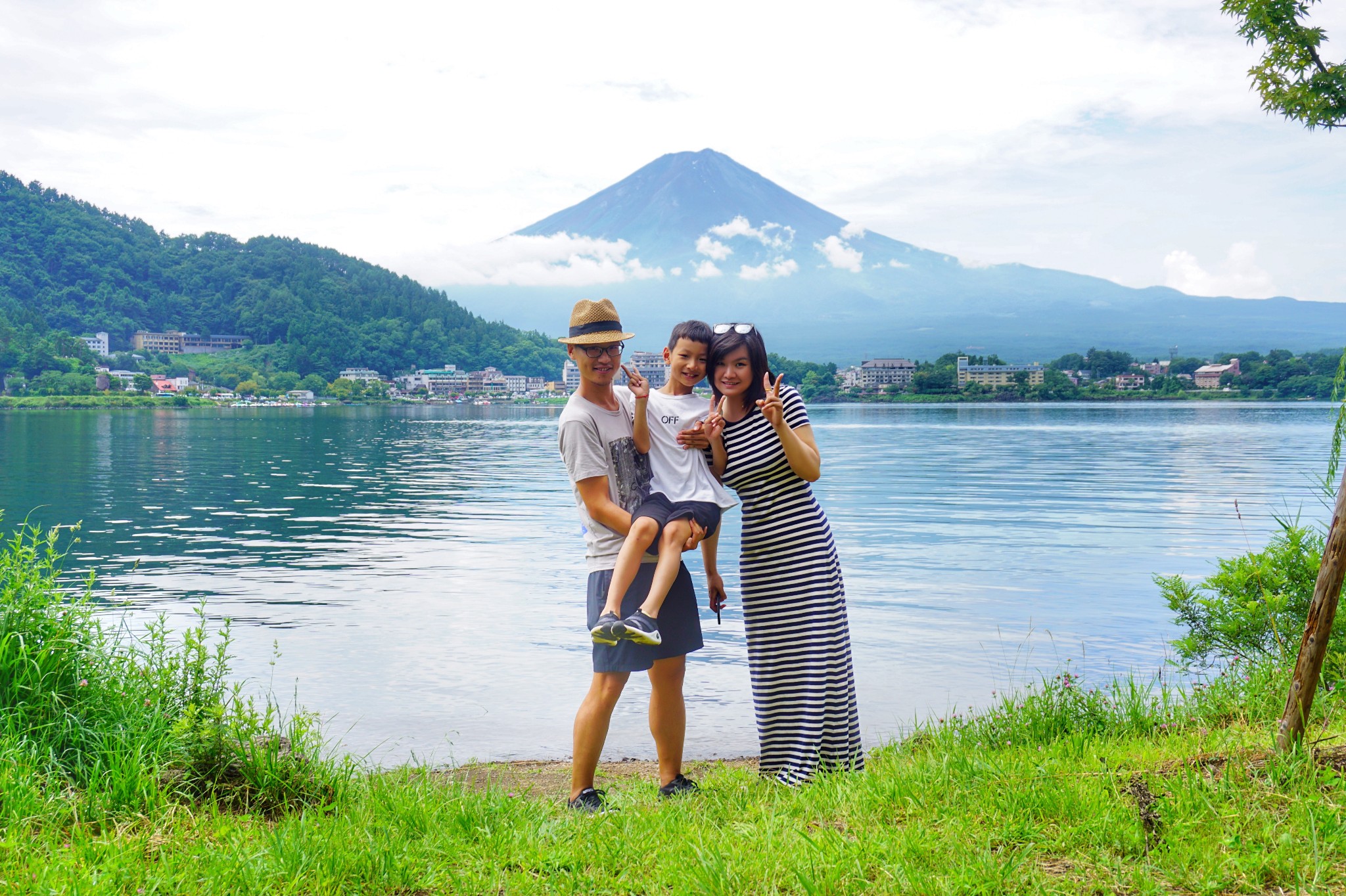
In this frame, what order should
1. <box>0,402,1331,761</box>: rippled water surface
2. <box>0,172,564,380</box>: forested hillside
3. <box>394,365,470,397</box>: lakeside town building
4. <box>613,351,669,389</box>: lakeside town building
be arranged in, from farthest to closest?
<box>394,365,470,397</box>: lakeside town building
<box>0,172,564,380</box>: forested hillside
<box>0,402,1331,761</box>: rippled water surface
<box>613,351,669,389</box>: lakeside town building

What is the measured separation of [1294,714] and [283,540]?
49.1ft

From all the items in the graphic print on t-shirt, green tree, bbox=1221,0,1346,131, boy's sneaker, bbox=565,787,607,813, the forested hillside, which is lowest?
boy's sneaker, bbox=565,787,607,813

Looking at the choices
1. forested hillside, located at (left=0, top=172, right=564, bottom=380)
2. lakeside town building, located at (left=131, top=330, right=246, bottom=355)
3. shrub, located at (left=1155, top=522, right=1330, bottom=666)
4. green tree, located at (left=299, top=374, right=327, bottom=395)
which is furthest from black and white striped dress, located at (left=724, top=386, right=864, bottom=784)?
lakeside town building, located at (left=131, top=330, right=246, bottom=355)

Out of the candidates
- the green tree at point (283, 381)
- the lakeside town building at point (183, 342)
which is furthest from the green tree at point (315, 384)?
the lakeside town building at point (183, 342)

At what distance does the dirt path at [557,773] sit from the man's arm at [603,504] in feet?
4.81

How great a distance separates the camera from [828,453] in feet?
→ 120

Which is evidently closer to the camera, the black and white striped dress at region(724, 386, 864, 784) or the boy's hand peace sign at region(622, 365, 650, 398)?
the boy's hand peace sign at region(622, 365, 650, 398)

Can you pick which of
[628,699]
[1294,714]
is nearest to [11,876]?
[1294,714]

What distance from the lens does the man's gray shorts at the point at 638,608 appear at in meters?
3.97

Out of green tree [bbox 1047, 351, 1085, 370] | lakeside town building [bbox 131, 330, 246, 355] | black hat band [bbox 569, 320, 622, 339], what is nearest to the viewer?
black hat band [bbox 569, 320, 622, 339]

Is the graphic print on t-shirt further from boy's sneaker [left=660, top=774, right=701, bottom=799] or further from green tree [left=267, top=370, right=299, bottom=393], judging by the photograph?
green tree [left=267, top=370, right=299, bottom=393]

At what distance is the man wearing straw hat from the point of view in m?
3.97

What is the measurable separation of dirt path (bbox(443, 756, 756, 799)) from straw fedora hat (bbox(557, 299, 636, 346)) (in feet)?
6.87

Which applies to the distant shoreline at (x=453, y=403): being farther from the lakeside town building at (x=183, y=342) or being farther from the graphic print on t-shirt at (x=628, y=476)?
the graphic print on t-shirt at (x=628, y=476)
